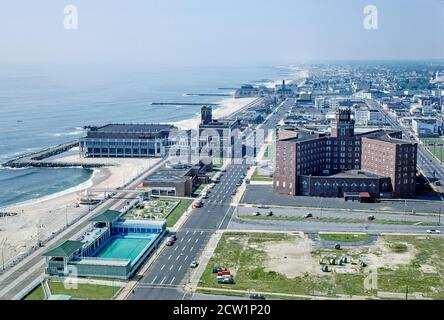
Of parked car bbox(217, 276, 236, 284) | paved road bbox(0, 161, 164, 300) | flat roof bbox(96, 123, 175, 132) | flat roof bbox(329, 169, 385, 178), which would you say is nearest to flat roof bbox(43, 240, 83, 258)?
paved road bbox(0, 161, 164, 300)

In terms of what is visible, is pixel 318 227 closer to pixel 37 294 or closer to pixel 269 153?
pixel 37 294

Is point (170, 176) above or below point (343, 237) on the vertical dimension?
above

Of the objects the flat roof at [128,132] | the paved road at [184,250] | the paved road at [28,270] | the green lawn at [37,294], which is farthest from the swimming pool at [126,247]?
the flat roof at [128,132]

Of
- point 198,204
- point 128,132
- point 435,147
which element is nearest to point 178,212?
point 198,204

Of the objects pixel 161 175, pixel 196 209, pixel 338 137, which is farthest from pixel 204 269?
pixel 338 137

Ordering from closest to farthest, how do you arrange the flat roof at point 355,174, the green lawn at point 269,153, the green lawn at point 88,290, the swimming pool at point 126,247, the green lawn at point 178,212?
the green lawn at point 88,290 → the swimming pool at point 126,247 → the green lawn at point 178,212 → the flat roof at point 355,174 → the green lawn at point 269,153

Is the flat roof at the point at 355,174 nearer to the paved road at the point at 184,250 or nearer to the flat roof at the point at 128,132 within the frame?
the paved road at the point at 184,250
